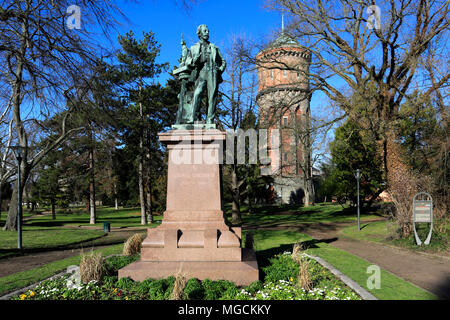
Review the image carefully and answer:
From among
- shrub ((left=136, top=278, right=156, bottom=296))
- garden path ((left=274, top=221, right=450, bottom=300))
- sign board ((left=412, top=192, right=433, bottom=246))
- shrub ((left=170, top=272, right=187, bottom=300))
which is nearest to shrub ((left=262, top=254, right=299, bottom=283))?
shrub ((left=170, top=272, right=187, bottom=300))

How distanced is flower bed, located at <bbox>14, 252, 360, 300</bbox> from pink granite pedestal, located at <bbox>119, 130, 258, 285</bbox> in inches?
10.8

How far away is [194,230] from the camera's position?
6.34 metres

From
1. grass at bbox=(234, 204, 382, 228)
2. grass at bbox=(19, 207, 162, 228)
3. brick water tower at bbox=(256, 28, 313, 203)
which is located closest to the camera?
grass at bbox=(234, 204, 382, 228)

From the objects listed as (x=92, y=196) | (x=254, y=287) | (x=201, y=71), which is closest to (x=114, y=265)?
(x=254, y=287)

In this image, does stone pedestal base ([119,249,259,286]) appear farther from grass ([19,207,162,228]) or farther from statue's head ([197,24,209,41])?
grass ([19,207,162,228])

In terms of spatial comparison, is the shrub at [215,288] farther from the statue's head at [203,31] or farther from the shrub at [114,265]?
the statue's head at [203,31]

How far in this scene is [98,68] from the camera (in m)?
6.56

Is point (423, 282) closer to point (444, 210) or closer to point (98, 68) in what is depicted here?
point (444, 210)

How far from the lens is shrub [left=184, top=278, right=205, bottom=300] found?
16.2 feet

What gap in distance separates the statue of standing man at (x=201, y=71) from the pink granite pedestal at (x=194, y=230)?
83 centimetres

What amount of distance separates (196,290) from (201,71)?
5059 millimetres

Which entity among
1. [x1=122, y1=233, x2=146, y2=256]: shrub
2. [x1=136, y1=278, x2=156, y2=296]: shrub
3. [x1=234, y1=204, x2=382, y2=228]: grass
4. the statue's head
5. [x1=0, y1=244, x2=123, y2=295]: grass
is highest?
the statue's head
